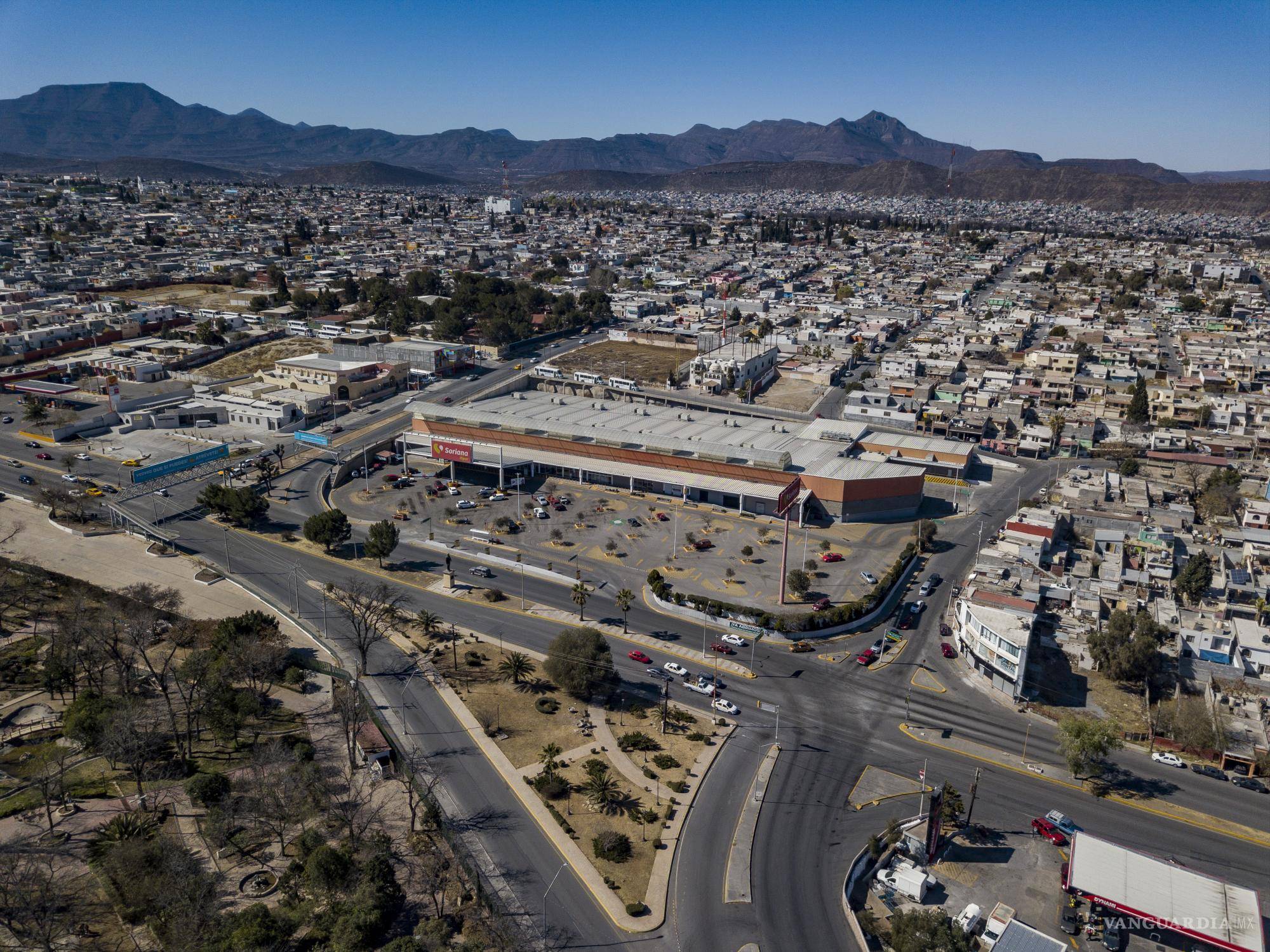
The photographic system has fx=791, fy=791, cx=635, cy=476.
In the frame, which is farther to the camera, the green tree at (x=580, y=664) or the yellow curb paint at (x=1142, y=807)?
the green tree at (x=580, y=664)

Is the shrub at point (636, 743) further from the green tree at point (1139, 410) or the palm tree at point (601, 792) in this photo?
the green tree at point (1139, 410)

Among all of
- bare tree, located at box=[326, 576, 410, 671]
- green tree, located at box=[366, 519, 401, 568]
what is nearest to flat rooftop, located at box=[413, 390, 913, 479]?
green tree, located at box=[366, 519, 401, 568]

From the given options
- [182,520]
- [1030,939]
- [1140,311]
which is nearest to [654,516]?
[182,520]

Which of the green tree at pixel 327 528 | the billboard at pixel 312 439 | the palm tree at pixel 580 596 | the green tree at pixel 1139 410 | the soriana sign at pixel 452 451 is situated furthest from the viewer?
the green tree at pixel 1139 410

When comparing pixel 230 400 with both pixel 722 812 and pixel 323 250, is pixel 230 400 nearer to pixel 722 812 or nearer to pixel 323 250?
pixel 722 812

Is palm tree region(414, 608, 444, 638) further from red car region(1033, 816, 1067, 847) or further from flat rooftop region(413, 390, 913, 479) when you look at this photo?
red car region(1033, 816, 1067, 847)

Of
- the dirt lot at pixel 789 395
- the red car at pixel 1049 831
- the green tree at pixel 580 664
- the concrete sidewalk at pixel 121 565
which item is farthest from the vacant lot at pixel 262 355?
the red car at pixel 1049 831
